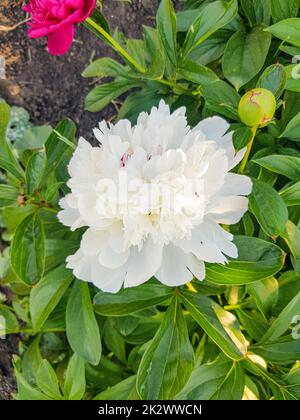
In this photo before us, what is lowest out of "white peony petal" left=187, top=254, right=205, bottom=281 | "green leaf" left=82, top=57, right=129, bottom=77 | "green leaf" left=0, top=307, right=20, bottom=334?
"green leaf" left=0, top=307, right=20, bottom=334

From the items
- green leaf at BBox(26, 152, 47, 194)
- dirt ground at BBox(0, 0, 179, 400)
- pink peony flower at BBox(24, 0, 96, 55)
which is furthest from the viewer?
dirt ground at BBox(0, 0, 179, 400)

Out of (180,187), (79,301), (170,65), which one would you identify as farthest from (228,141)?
(79,301)

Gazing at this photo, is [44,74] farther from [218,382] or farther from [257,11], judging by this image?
[218,382]

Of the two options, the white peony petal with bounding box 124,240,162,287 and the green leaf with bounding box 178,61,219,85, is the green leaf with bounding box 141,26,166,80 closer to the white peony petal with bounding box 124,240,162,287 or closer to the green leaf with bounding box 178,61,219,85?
the green leaf with bounding box 178,61,219,85

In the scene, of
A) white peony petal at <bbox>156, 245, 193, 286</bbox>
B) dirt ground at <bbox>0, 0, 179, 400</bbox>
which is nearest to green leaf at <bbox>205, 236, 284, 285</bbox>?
white peony petal at <bbox>156, 245, 193, 286</bbox>

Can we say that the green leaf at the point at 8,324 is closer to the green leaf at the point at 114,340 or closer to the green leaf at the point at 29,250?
the green leaf at the point at 114,340

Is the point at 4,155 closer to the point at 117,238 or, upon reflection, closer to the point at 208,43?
the point at 117,238

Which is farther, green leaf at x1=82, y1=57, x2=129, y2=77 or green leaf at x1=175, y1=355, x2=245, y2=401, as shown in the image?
green leaf at x1=82, y1=57, x2=129, y2=77
